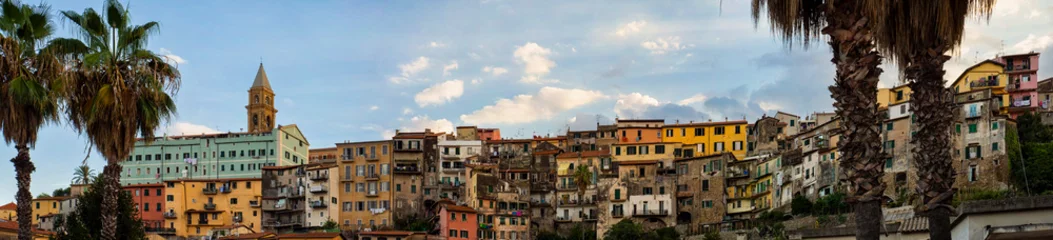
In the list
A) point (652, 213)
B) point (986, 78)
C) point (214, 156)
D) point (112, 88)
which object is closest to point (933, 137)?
point (112, 88)

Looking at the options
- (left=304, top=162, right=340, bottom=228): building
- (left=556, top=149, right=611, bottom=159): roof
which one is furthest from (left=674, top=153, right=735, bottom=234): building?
(left=304, top=162, right=340, bottom=228): building

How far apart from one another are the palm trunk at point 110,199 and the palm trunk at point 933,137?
16041 millimetres

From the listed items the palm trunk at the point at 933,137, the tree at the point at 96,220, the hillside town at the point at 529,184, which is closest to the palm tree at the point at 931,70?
the palm trunk at the point at 933,137

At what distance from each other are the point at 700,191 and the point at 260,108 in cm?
7476

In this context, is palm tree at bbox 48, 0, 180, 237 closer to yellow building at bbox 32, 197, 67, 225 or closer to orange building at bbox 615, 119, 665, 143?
orange building at bbox 615, 119, 665, 143

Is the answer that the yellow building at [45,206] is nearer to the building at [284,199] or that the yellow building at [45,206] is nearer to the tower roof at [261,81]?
the building at [284,199]

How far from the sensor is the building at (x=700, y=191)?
102938mm

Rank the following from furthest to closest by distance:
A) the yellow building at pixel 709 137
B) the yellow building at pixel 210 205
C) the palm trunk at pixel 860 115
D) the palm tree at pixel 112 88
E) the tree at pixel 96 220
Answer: the yellow building at pixel 210 205, the yellow building at pixel 709 137, the tree at pixel 96 220, the palm tree at pixel 112 88, the palm trunk at pixel 860 115

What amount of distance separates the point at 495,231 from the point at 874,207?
94326 millimetres

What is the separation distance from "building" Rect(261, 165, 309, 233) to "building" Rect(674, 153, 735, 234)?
36.4m

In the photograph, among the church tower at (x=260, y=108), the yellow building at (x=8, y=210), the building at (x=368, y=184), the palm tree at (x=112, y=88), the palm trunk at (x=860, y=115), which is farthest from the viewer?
the church tower at (x=260, y=108)

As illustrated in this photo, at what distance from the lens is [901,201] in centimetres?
7981

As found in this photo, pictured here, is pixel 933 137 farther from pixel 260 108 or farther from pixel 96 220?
pixel 260 108

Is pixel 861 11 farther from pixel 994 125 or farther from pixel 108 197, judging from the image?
pixel 994 125
